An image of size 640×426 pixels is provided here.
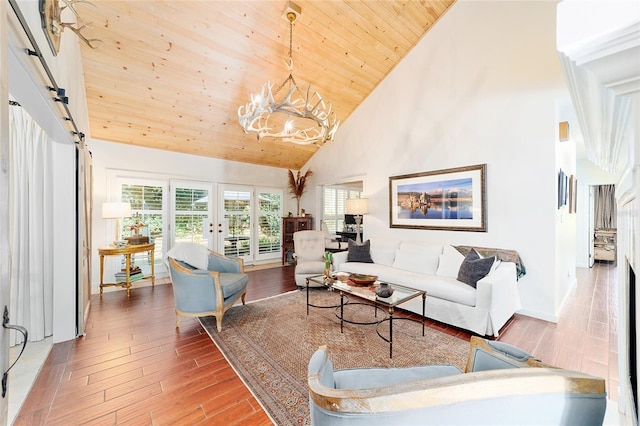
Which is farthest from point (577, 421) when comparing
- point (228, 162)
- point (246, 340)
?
point (228, 162)

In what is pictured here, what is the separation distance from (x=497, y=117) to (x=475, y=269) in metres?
2.04

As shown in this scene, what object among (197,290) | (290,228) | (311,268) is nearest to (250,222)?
(290,228)

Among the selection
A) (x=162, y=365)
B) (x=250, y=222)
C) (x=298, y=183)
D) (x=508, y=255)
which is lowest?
(x=162, y=365)

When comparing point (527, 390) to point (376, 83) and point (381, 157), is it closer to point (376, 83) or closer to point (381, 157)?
point (381, 157)

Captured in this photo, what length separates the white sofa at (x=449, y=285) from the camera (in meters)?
2.70

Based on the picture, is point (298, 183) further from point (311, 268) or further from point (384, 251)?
point (384, 251)

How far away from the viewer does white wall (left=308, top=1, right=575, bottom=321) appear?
10.1 feet

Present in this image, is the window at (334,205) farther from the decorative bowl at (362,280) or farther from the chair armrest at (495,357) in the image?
the chair armrest at (495,357)

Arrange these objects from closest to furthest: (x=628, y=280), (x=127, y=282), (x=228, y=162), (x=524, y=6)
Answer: (x=628, y=280)
(x=524, y=6)
(x=127, y=282)
(x=228, y=162)

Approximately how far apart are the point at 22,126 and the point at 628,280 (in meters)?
4.57

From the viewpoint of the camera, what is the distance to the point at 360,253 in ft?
14.2

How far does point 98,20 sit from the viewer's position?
289 cm

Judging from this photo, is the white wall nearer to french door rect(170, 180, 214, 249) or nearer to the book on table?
french door rect(170, 180, 214, 249)

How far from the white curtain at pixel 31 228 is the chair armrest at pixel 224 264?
1.59 meters
